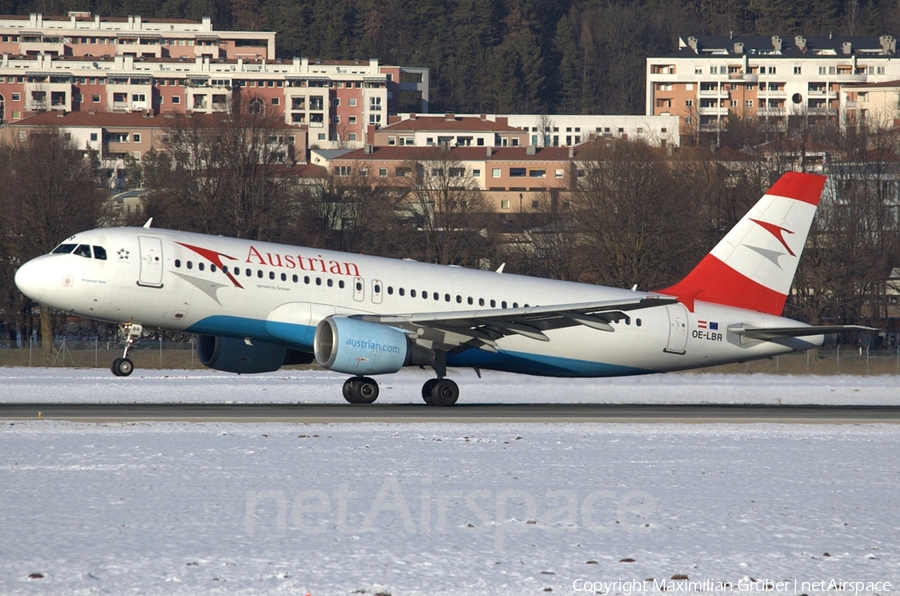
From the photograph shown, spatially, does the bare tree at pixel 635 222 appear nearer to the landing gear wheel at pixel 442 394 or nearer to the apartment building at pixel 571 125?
the landing gear wheel at pixel 442 394

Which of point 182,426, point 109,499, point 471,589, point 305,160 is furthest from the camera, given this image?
point 305,160

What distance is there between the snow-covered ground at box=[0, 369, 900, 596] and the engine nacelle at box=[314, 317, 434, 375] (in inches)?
120

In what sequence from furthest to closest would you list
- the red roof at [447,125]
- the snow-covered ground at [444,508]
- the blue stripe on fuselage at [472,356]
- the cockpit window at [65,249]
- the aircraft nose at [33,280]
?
the red roof at [447,125], the blue stripe on fuselage at [472,356], the cockpit window at [65,249], the aircraft nose at [33,280], the snow-covered ground at [444,508]

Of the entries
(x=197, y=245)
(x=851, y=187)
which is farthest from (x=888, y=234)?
(x=197, y=245)

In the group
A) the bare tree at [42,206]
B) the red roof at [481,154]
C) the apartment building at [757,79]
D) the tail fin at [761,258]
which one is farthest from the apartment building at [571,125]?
the tail fin at [761,258]

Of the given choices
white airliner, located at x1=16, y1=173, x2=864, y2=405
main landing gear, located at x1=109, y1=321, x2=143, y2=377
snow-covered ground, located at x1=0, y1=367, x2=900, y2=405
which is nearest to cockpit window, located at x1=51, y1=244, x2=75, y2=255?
white airliner, located at x1=16, y1=173, x2=864, y2=405

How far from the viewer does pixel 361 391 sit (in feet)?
102

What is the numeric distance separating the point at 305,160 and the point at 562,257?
100719mm

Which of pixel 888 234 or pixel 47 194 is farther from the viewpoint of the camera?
pixel 888 234

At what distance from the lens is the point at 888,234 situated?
264ft

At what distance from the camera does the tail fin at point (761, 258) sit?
34.8 meters

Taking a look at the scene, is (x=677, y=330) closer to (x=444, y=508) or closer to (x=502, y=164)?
(x=444, y=508)

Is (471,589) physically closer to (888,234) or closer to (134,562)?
(134,562)

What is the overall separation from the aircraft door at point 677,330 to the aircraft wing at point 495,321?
319 centimetres
